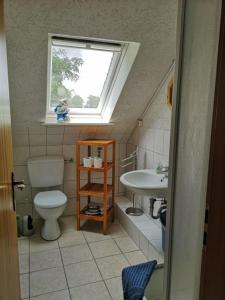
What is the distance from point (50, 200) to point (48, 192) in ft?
0.76

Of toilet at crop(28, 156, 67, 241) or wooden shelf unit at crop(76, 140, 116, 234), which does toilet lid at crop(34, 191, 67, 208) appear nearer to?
toilet at crop(28, 156, 67, 241)

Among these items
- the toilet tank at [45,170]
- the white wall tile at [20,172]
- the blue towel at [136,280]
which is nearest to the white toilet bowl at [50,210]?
the toilet tank at [45,170]

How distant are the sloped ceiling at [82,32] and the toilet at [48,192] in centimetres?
67

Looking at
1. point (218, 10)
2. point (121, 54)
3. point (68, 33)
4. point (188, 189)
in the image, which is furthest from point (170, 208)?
point (121, 54)

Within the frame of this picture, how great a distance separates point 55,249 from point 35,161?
3.27 feet

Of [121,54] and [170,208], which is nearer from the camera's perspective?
[170,208]

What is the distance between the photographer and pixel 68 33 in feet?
5.58

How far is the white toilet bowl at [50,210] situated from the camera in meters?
2.45

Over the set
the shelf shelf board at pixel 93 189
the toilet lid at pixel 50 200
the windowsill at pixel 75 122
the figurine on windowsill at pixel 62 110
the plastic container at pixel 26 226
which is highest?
the figurine on windowsill at pixel 62 110

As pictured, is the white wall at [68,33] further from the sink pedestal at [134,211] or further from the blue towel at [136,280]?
the blue towel at [136,280]

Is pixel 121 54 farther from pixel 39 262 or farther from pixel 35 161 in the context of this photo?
pixel 39 262

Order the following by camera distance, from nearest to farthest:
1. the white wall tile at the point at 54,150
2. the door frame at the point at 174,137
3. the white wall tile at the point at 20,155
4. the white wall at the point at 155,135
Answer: the door frame at the point at 174,137
the white wall at the point at 155,135
the white wall tile at the point at 20,155
the white wall tile at the point at 54,150

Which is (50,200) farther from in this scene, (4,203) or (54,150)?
(4,203)

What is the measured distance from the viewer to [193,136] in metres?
0.72
